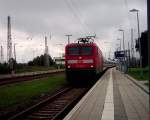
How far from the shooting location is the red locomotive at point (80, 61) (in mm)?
32031

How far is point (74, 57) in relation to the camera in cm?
3250

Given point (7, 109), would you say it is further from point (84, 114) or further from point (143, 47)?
point (143, 47)

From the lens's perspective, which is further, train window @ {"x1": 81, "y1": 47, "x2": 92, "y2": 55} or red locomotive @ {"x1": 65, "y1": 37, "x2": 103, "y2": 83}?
train window @ {"x1": 81, "y1": 47, "x2": 92, "y2": 55}

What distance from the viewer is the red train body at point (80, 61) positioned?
105ft

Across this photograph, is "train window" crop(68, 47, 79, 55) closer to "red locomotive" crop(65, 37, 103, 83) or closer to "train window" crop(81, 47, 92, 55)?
"red locomotive" crop(65, 37, 103, 83)

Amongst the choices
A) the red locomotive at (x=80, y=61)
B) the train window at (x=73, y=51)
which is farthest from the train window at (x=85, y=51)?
the train window at (x=73, y=51)

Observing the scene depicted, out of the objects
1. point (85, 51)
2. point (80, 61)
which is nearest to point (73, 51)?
point (85, 51)

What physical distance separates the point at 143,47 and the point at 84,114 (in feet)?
251

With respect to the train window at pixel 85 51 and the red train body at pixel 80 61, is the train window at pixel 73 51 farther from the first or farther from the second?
the train window at pixel 85 51

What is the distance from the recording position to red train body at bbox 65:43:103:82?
32.0m

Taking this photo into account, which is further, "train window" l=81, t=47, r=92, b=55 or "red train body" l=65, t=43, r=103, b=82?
"train window" l=81, t=47, r=92, b=55

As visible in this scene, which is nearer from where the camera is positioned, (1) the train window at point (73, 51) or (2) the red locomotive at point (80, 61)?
(2) the red locomotive at point (80, 61)

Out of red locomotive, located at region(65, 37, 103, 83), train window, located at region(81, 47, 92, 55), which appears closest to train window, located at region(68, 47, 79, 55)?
red locomotive, located at region(65, 37, 103, 83)

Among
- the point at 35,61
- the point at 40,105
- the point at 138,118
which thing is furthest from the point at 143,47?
the point at 138,118
